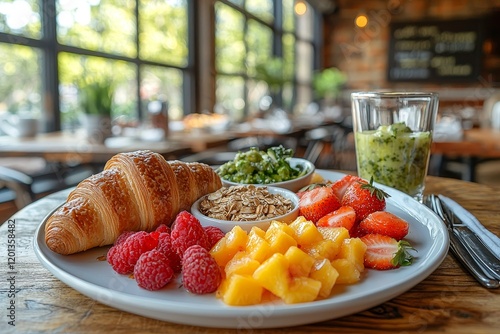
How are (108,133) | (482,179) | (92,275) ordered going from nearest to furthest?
(92,275)
(108,133)
(482,179)

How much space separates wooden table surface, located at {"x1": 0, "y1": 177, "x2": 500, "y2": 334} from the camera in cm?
60

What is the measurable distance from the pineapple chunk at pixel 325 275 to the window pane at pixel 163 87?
3571mm

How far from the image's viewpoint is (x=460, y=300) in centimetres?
68

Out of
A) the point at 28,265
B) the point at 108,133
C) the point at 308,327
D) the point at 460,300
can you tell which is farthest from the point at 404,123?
the point at 108,133

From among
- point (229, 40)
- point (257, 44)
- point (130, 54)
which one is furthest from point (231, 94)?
point (130, 54)

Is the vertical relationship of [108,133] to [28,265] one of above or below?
above

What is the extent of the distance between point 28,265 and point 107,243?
0.46 feet

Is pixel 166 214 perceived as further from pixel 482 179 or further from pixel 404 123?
pixel 482 179

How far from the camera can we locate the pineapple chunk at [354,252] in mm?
726

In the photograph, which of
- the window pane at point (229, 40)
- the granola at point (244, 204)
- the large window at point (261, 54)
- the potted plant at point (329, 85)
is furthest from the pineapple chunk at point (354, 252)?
→ the potted plant at point (329, 85)

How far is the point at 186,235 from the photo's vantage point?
0.76 m

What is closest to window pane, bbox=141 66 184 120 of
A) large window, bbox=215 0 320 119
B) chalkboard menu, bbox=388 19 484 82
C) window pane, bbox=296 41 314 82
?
large window, bbox=215 0 320 119

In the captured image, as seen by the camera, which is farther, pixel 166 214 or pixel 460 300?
pixel 166 214

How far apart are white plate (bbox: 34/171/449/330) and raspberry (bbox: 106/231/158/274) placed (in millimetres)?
16
